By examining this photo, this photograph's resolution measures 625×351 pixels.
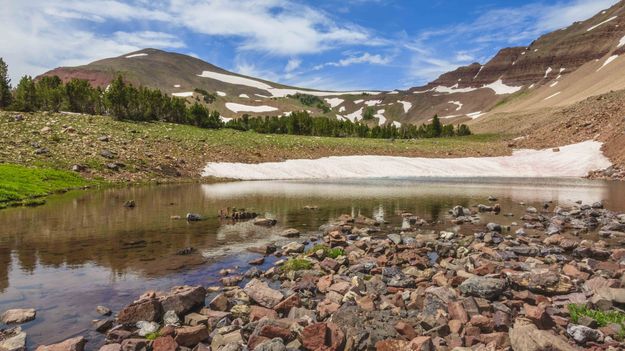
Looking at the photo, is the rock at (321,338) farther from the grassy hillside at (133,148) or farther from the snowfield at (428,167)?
the snowfield at (428,167)

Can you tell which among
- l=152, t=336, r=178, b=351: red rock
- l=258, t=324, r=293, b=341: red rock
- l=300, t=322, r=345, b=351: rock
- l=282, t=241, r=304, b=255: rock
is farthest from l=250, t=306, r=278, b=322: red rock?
l=282, t=241, r=304, b=255: rock

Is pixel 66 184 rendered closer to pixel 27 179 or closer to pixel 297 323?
pixel 27 179

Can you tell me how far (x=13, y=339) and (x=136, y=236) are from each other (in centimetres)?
1133

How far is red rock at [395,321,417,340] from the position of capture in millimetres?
8688

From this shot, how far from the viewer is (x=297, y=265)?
14.1m

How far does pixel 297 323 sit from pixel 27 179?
36292mm

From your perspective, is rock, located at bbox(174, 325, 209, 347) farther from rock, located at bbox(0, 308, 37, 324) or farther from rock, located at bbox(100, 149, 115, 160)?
rock, located at bbox(100, 149, 115, 160)

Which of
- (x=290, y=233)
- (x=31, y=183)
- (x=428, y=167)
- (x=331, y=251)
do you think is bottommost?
(x=290, y=233)

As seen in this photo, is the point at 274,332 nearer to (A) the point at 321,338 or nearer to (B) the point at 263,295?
(A) the point at 321,338

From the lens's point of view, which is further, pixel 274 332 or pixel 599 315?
pixel 599 315

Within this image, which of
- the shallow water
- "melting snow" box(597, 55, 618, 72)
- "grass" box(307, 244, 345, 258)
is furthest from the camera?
"melting snow" box(597, 55, 618, 72)

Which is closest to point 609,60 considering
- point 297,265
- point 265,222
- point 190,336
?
point 265,222

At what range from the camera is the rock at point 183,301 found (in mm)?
10203

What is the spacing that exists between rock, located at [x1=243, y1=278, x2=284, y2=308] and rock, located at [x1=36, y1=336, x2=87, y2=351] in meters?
4.10
